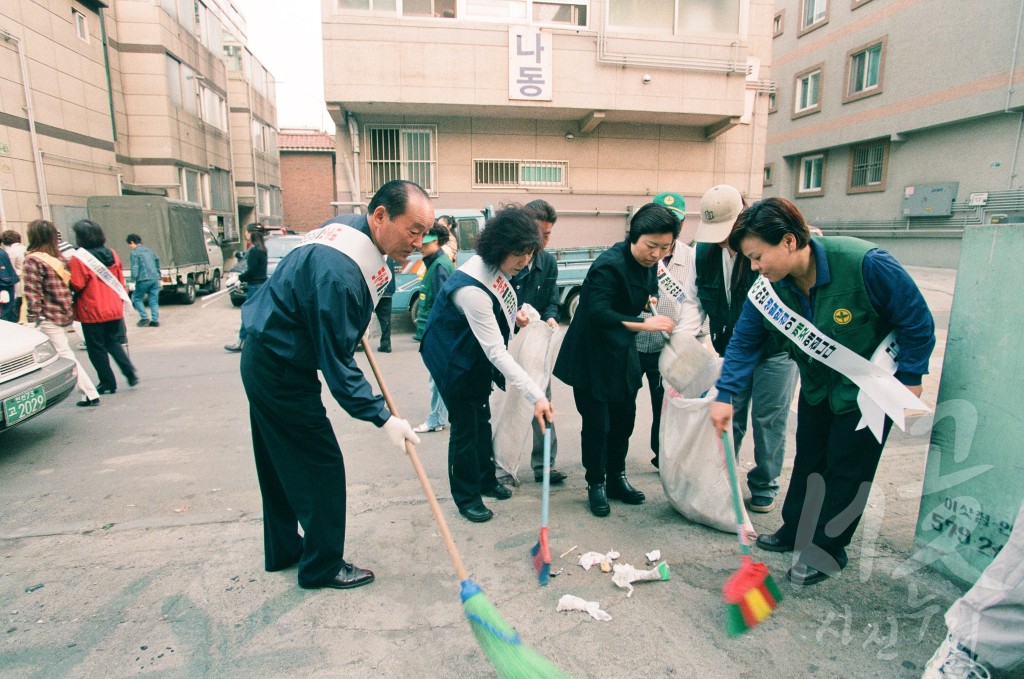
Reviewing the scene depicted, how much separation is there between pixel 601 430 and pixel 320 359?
163 centimetres

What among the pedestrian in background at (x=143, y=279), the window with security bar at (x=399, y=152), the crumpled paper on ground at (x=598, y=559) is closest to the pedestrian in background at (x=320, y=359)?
the crumpled paper on ground at (x=598, y=559)

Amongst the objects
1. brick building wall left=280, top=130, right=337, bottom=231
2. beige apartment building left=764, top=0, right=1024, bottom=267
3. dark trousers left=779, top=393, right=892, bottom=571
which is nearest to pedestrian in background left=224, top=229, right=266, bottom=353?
dark trousers left=779, top=393, right=892, bottom=571

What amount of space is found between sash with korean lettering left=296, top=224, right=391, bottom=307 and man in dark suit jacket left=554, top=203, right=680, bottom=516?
1162mm

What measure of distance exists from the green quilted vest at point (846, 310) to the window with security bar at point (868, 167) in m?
19.4

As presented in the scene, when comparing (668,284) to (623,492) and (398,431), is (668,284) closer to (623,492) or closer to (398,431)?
(623,492)

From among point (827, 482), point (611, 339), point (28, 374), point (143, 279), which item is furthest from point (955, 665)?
point (143, 279)

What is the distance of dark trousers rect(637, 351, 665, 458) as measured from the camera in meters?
3.46

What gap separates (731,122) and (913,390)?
498 inches

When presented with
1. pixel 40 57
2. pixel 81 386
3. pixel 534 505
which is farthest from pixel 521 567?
pixel 40 57

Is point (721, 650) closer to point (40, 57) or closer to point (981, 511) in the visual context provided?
point (981, 511)

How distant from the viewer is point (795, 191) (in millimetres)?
22172

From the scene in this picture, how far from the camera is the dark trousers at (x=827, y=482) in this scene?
7.91 ft

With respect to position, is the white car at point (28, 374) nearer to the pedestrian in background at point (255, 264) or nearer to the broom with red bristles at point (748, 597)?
the pedestrian in background at point (255, 264)

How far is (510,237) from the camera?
113 inches
